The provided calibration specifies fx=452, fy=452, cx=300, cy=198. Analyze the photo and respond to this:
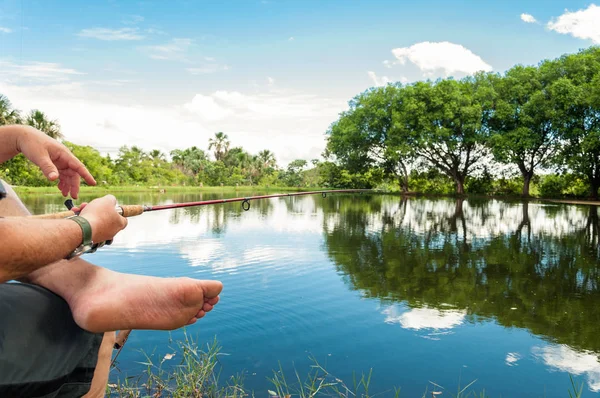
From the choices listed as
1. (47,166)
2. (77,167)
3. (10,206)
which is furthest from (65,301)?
(77,167)

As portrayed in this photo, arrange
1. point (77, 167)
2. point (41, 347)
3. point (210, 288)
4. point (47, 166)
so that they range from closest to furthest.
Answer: point (41, 347) < point (210, 288) < point (47, 166) < point (77, 167)

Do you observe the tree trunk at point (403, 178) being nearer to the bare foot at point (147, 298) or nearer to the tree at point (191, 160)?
the tree at point (191, 160)

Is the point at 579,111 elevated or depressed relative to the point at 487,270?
elevated

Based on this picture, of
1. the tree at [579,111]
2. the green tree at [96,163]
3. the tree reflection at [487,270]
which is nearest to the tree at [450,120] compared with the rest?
the tree at [579,111]

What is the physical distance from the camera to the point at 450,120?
3116cm

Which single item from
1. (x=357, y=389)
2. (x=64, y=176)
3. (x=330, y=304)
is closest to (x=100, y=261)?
(x=330, y=304)

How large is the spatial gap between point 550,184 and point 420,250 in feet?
86.6

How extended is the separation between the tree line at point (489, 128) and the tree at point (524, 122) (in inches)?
2.4

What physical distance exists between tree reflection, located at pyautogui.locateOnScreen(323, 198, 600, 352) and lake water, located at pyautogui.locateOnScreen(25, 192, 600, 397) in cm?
3

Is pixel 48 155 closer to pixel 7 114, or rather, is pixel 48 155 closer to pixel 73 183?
pixel 73 183

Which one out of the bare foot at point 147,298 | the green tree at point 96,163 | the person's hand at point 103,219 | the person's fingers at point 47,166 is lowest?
the bare foot at point 147,298

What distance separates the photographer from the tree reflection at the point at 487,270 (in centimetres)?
500

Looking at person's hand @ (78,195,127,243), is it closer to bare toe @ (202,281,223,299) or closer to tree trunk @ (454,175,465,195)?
bare toe @ (202,281,223,299)

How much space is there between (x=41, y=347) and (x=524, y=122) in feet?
102
